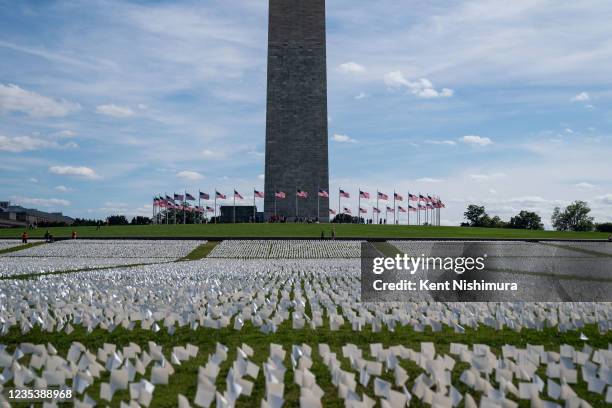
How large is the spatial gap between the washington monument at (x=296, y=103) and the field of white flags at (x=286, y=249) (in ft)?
114

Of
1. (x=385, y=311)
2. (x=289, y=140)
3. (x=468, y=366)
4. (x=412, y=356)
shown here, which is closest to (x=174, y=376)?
(x=412, y=356)

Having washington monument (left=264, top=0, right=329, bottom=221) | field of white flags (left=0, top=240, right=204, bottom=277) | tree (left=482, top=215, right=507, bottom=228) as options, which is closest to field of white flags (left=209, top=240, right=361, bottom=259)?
field of white flags (left=0, top=240, right=204, bottom=277)

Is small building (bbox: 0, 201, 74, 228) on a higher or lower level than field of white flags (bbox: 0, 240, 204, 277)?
higher

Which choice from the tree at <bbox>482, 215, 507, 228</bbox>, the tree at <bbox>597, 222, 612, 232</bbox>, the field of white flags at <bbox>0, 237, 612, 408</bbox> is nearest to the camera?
the field of white flags at <bbox>0, 237, 612, 408</bbox>

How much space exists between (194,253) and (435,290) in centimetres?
2980

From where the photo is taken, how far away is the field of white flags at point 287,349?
6832 millimetres

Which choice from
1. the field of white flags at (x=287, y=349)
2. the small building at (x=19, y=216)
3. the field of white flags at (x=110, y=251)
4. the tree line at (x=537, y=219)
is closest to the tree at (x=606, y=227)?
the tree line at (x=537, y=219)

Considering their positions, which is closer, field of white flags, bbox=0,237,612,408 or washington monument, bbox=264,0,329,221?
field of white flags, bbox=0,237,612,408

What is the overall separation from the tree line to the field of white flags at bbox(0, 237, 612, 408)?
96.0 m

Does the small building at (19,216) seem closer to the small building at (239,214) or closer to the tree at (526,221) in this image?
the small building at (239,214)

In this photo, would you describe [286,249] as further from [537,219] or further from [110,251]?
[537,219]

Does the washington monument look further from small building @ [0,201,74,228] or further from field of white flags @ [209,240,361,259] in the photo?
small building @ [0,201,74,228]

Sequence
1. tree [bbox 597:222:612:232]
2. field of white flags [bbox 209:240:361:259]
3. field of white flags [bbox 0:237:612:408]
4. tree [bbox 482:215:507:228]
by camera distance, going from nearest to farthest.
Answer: field of white flags [bbox 0:237:612:408]
field of white flags [bbox 209:240:361:259]
tree [bbox 597:222:612:232]
tree [bbox 482:215:507:228]

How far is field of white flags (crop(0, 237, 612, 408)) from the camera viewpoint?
6832 millimetres
